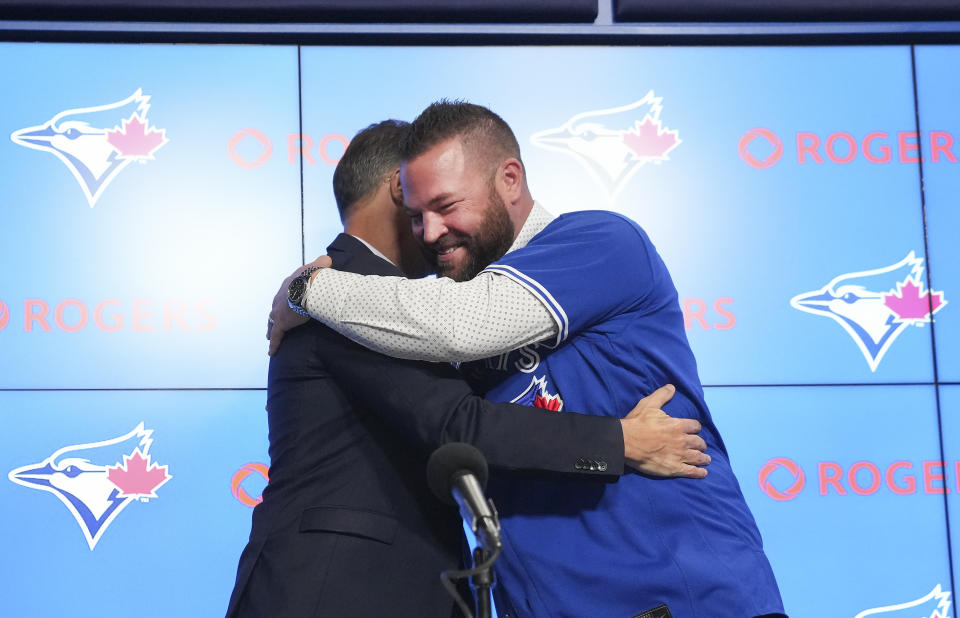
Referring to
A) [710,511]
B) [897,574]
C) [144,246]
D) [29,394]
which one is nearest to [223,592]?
[29,394]

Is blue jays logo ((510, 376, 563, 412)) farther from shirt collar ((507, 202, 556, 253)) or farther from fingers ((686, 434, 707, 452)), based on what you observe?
shirt collar ((507, 202, 556, 253))

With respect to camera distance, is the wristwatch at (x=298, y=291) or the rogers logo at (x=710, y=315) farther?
the rogers logo at (x=710, y=315)

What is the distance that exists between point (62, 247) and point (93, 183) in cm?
24

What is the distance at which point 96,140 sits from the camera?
3.20 m

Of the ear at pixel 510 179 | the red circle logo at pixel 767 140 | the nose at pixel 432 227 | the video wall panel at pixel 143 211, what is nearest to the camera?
the nose at pixel 432 227

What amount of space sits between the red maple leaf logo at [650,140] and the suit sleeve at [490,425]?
5.71 ft

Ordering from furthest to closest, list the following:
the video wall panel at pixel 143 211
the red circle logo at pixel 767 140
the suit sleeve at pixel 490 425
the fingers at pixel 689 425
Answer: the red circle logo at pixel 767 140 < the video wall panel at pixel 143 211 < the fingers at pixel 689 425 < the suit sleeve at pixel 490 425

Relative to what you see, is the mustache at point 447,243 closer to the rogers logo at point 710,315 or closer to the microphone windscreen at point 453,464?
the microphone windscreen at point 453,464

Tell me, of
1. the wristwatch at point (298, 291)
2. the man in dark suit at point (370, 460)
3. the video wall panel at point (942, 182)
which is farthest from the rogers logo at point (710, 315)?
the wristwatch at point (298, 291)

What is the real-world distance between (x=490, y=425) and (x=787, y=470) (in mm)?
1804

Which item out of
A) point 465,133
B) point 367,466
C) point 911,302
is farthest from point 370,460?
point 911,302

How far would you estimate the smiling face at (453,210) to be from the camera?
2.05 metres

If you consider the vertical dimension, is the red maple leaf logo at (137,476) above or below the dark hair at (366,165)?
below

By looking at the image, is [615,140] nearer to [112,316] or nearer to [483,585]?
[112,316]
